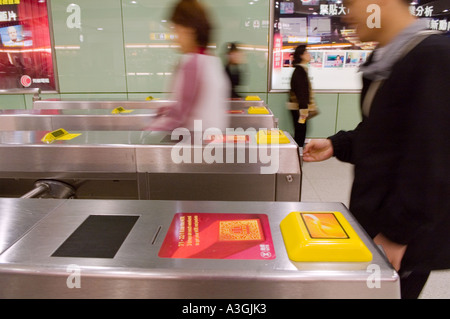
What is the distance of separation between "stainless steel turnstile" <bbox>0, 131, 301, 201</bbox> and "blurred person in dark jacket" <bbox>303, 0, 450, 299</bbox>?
60 centimetres

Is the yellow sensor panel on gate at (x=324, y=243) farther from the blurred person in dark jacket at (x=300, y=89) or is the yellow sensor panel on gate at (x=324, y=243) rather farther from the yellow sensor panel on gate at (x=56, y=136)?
the blurred person in dark jacket at (x=300, y=89)

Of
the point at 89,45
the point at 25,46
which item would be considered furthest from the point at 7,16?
the point at 89,45

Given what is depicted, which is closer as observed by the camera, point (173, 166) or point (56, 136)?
point (173, 166)

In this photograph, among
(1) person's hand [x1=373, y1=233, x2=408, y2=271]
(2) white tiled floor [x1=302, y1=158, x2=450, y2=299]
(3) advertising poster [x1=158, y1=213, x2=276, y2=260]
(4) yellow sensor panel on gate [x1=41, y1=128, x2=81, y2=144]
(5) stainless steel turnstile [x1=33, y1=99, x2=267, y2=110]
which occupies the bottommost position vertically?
(2) white tiled floor [x1=302, y1=158, x2=450, y2=299]

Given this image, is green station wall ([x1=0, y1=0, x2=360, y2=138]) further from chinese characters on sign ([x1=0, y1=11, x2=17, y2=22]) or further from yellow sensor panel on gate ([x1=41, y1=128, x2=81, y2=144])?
yellow sensor panel on gate ([x1=41, y1=128, x2=81, y2=144])

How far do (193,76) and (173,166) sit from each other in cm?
40

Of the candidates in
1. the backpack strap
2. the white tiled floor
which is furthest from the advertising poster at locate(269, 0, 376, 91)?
the backpack strap

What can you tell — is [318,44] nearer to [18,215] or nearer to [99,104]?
[99,104]

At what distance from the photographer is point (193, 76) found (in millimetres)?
1517

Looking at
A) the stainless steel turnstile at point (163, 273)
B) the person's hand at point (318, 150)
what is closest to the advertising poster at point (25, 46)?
the person's hand at point (318, 150)

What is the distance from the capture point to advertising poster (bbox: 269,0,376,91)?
4.36m

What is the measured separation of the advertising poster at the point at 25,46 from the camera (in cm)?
457

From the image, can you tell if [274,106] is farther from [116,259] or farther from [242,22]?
[116,259]

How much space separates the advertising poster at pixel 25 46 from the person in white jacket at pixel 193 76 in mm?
3879
